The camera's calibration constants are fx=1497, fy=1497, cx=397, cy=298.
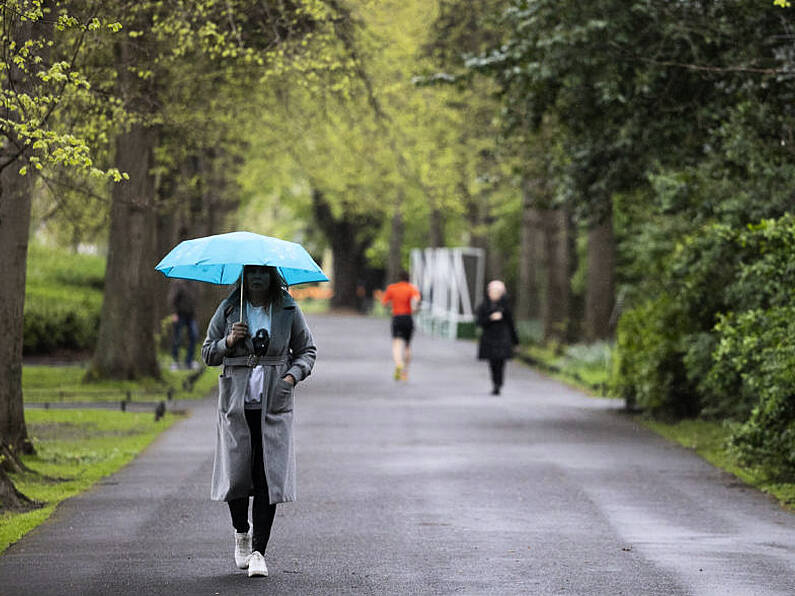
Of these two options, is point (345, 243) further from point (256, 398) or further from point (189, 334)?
point (256, 398)

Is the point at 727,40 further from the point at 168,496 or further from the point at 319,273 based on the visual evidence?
the point at 319,273

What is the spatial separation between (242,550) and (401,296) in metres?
18.5

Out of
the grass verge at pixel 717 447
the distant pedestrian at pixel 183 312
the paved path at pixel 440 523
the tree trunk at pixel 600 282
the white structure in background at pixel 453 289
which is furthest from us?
the white structure in background at pixel 453 289

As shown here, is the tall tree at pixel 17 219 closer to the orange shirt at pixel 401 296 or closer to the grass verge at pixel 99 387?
the grass verge at pixel 99 387

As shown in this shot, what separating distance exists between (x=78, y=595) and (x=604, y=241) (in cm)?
2302

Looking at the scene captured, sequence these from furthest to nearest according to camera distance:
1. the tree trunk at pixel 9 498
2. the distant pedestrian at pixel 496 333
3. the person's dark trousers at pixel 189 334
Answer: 1. the person's dark trousers at pixel 189 334
2. the distant pedestrian at pixel 496 333
3. the tree trunk at pixel 9 498

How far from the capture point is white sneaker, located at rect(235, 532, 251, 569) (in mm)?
8609

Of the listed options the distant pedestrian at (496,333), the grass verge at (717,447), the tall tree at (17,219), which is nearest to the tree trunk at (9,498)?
the tall tree at (17,219)

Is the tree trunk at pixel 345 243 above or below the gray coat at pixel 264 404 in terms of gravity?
above

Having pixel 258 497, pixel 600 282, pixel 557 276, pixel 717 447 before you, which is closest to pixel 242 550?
pixel 258 497

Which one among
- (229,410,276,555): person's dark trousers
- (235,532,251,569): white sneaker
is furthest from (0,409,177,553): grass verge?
(229,410,276,555): person's dark trousers

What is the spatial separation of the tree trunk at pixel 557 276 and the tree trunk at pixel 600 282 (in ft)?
13.5

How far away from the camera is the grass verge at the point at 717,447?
12.8m

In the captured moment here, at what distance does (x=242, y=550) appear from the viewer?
28.4ft
